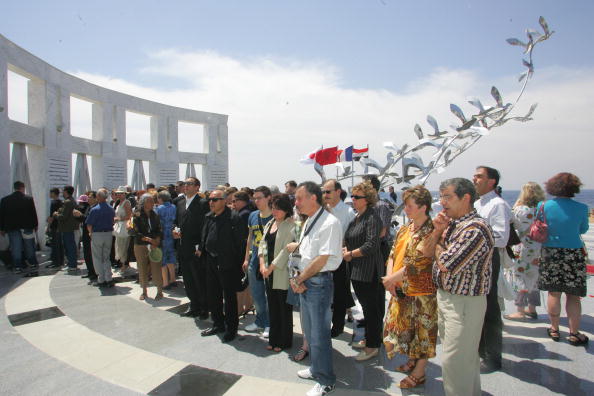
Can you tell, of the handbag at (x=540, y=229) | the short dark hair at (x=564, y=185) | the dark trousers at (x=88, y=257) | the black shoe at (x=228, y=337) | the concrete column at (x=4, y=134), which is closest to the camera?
the short dark hair at (x=564, y=185)

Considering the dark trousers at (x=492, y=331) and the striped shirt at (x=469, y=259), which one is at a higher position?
the striped shirt at (x=469, y=259)

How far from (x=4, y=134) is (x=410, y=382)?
377 inches

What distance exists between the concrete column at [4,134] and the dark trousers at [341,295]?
26.6ft

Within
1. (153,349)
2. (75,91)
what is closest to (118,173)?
(75,91)

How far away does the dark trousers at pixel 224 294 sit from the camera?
3.89 m

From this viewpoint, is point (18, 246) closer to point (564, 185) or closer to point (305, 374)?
point (305, 374)

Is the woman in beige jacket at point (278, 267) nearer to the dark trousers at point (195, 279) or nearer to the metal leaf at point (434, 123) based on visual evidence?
the dark trousers at point (195, 279)

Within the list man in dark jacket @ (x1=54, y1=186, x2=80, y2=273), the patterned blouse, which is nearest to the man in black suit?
the patterned blouse

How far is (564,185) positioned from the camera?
3.59 m

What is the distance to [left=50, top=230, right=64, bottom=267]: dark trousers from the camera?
7520mm

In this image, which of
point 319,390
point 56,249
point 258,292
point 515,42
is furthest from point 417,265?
point 56,249

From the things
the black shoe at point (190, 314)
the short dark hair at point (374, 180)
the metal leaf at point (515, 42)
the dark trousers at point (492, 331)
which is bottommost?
the black shoe at point (190, 314)

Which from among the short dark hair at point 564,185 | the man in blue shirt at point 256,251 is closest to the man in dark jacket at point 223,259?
the man in blue shirt at point 256,251

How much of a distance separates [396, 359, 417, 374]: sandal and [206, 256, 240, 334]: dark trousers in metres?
1.78
